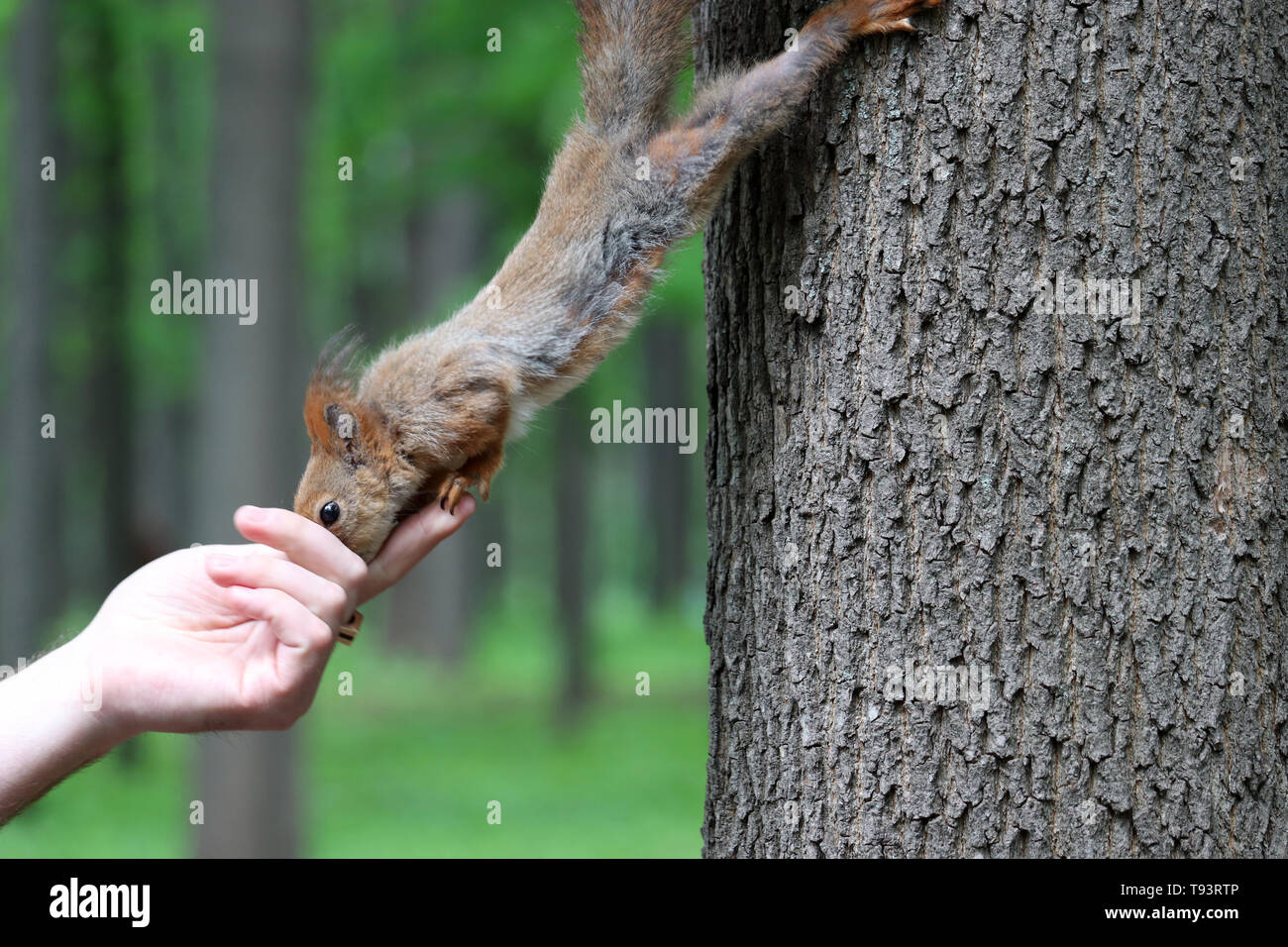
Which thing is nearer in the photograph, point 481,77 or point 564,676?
point 481,77

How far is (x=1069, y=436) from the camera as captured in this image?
8.82 feet

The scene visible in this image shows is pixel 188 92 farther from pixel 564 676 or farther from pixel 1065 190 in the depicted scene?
pixel 1065 190

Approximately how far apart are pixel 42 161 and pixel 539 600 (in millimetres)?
30041

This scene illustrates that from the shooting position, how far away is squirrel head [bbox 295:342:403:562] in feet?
12.4

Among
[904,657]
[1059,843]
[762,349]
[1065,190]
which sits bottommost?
[1059,843]

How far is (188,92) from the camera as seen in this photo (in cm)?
1850

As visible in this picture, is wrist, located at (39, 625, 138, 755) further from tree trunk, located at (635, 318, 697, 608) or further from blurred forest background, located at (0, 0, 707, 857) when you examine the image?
tree trunk, located at (635, 318, 697, 608)

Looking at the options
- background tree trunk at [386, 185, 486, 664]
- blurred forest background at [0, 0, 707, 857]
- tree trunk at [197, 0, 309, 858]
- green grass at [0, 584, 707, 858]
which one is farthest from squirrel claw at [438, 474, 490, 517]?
background tree trunk at [386, 185, 486, 664]

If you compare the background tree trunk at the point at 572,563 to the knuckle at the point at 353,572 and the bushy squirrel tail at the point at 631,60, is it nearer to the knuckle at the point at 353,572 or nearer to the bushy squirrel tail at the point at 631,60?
the bushy squirrel tail at the point at 631,60

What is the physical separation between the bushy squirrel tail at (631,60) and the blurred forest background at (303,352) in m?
1.46

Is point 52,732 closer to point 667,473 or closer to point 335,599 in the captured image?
point 335,599

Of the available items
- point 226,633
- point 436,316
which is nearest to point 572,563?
point 436,316

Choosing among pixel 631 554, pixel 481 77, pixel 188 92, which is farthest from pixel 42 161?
pixel 631 554

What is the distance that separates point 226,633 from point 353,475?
0.97 m
